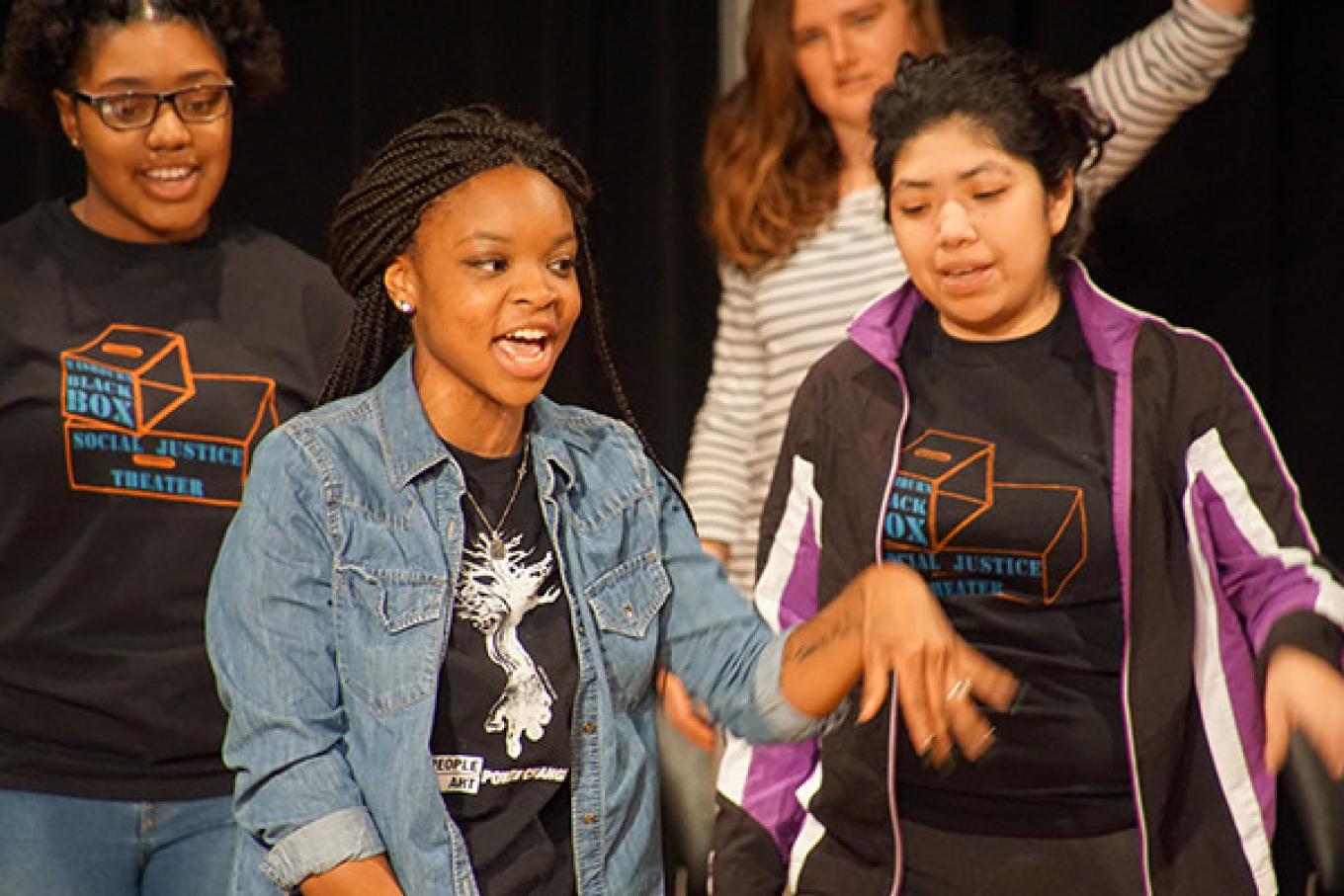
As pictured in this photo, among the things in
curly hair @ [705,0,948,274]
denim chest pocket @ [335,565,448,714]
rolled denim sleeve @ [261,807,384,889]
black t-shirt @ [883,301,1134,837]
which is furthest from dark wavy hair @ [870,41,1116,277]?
rolled denim sleeve @ [261,807,384,889]

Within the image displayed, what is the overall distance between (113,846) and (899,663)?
4.08 feet

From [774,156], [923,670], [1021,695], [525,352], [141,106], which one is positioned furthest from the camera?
[774,156]

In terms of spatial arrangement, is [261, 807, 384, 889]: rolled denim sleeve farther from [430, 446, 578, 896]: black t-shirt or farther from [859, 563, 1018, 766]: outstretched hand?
[859, 563, 1018, 766]: outstretched hand

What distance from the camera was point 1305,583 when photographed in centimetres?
237

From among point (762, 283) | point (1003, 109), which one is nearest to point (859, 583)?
point (1003, 109)

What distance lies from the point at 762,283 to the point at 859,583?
54.4 inches

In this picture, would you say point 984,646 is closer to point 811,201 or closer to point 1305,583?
point 1305,583

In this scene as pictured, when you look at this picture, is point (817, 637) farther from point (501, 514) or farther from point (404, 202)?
point (404, 202)

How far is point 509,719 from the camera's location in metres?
1.97

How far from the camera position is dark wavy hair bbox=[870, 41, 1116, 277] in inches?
105

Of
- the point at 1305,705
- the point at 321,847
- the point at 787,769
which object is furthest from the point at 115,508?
the point at 1305,705

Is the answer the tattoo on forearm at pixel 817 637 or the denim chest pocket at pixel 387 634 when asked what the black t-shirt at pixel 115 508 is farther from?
the tattoo on forearm at pixel 817 637

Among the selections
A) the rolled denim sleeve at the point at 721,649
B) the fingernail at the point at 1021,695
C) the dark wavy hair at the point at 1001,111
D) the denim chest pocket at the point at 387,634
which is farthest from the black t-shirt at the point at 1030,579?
the denim chest pocket at the point at 387,634

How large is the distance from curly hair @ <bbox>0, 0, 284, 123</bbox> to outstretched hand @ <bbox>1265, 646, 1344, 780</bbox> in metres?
1.75
